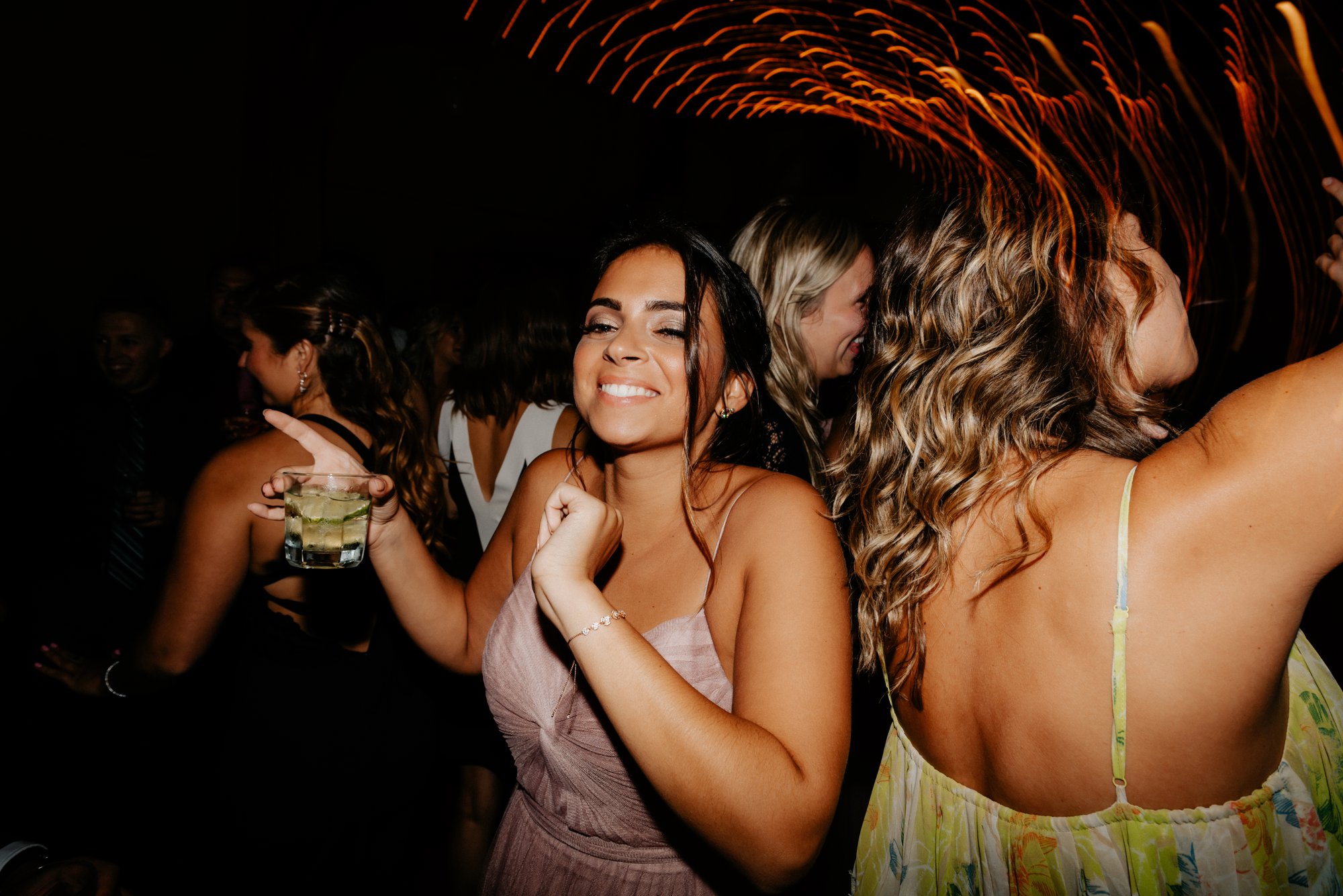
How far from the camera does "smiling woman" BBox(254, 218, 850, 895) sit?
1.21 meters

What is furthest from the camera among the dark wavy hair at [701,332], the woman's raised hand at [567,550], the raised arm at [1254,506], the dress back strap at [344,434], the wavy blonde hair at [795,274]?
the wavy blonde hair at [795,274]

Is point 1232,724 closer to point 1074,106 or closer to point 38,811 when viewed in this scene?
point 38,811

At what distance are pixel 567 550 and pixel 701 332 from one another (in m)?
0.61

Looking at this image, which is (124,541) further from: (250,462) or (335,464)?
(335,464)

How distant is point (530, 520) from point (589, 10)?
826cm

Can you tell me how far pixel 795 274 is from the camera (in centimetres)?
264

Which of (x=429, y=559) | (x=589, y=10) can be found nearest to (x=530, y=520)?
(x=429, y=559)

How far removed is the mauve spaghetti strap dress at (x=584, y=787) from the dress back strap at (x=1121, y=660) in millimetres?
686

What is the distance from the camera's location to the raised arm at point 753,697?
1.18 metres

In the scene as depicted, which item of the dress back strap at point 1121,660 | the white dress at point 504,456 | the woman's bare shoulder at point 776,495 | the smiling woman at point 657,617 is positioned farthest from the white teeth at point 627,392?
the white dress at point 504,456

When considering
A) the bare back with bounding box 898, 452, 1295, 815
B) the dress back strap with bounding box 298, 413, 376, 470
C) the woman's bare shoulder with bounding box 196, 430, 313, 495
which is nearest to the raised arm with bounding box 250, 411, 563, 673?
the woman's bare shoulder with bounding box 196, 430, 313, 495

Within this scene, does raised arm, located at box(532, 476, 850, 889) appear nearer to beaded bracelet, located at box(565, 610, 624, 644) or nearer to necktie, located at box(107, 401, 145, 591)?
beaded bracelet, located at box(565, 610, 624, 644)

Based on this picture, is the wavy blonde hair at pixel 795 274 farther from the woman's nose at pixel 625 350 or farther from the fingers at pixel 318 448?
the fingers at pixel 318 448

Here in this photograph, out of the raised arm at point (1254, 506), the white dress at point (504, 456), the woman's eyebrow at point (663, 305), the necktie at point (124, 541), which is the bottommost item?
the necktie at point (124, 541)
